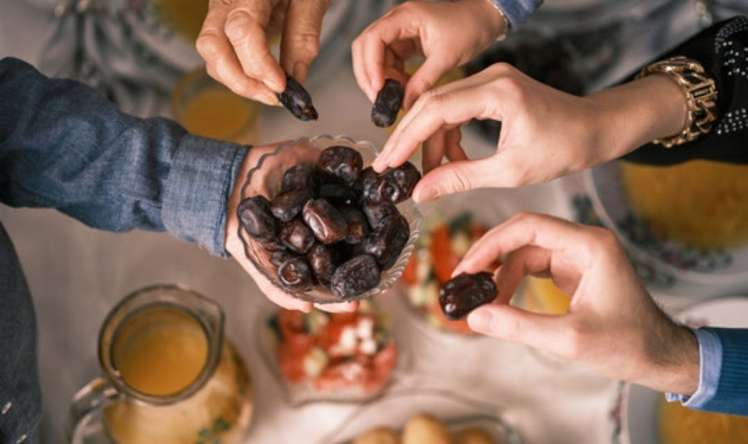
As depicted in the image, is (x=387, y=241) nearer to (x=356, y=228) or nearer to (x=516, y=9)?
(x=356, y=228)

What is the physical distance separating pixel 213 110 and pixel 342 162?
0.32 meters

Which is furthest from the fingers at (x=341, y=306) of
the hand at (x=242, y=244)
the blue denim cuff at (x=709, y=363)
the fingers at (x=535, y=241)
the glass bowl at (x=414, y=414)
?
the blue denim cuff at (x=709, y=363)

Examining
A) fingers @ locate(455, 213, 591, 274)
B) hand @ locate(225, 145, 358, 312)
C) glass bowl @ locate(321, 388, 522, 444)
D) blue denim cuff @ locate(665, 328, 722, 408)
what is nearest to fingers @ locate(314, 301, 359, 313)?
hand @ locate(225, 145, 358, 312)

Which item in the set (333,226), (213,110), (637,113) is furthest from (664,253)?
(213,110)

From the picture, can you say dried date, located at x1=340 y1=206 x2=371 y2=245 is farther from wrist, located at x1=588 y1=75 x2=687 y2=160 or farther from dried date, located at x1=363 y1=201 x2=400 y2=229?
wrist, located at x1=588 y1=75 x2=687 y2=160

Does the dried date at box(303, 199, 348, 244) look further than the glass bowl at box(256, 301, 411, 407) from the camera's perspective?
No

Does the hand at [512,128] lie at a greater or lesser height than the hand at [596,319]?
greater

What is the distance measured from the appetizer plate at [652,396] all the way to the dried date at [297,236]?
41cm

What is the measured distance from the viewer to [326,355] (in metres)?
0.86

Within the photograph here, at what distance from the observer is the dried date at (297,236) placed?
0.63 m

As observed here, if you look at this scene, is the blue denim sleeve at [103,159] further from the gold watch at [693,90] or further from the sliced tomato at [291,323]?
the gold watch at [693,90]

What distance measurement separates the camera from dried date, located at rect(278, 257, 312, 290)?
0.62m

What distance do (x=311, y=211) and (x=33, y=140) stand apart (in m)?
0.27

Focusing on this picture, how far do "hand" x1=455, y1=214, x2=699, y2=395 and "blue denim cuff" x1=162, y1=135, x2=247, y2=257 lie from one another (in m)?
0.24
